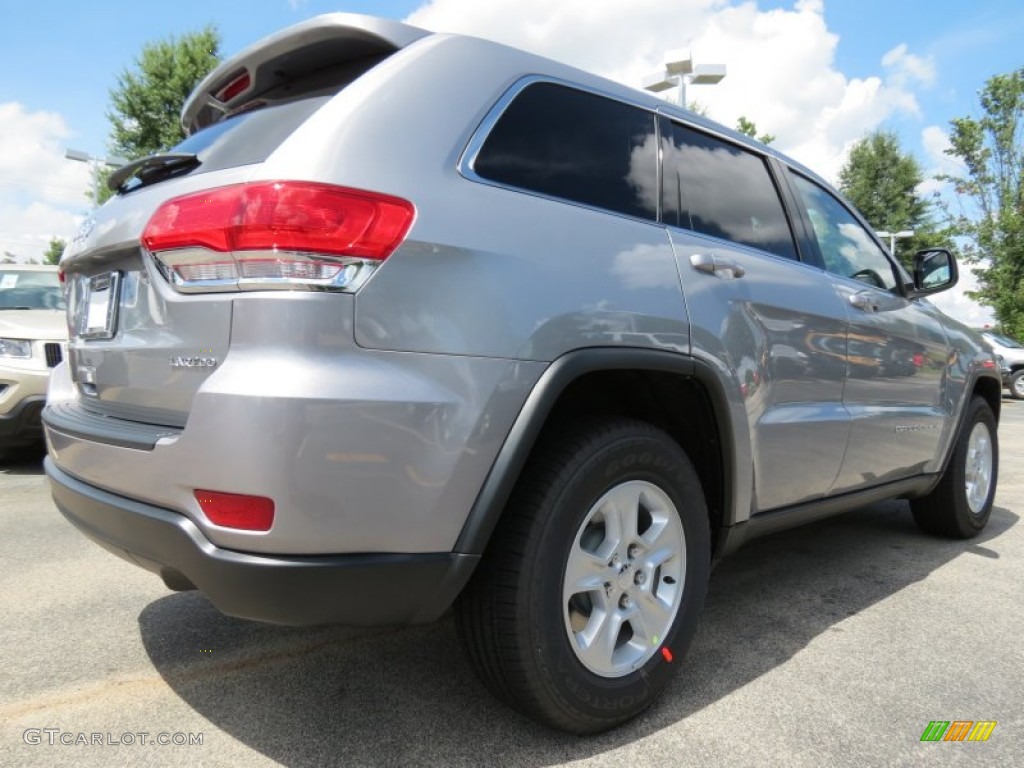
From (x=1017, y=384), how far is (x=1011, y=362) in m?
0.61

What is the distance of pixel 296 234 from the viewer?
156 cm

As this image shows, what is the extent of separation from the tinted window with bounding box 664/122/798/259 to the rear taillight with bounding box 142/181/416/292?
42.9 inches

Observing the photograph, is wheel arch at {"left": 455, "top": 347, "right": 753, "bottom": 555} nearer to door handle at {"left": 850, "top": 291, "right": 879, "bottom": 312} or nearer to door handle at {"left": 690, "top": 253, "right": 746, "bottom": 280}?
door handle at {"left": 690, "top": 253, "right": 746, "bottom": 280}

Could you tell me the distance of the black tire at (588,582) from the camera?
177 centimetres

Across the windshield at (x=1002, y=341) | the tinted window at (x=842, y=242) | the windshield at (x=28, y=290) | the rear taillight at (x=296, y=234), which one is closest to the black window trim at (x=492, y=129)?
the rear taillight at (x=296, y=234)

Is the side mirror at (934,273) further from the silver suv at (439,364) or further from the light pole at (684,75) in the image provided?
the light pole at (684,75)

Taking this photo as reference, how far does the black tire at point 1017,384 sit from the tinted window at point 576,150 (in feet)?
58.4

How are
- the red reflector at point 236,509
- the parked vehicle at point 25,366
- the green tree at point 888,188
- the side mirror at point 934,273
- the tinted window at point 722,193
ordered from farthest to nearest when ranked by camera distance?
the green tree at point 888,188 < the parked vehicle at point 25,366 < the side mirror at point 934,273 < the tinted window at point 722,193 < the red reflector at point 236,509

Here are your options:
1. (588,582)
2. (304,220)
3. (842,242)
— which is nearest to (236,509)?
(304,220)

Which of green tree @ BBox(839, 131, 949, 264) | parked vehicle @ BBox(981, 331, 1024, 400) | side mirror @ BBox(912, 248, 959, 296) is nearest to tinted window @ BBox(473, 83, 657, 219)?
side mirror @ BBox(912, 248, 959, 296)

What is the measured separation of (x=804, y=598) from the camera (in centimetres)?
309

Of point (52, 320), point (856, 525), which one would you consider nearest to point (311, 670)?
point (856, 525)

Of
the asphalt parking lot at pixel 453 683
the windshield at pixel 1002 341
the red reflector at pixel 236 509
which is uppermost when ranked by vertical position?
the red reflector at pixel 236 509

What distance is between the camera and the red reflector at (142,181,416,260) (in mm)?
1564
